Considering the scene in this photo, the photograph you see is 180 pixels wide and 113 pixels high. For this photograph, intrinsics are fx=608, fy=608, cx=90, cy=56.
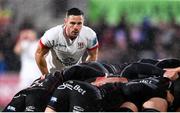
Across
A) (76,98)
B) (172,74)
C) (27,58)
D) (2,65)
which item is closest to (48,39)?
(172,74)

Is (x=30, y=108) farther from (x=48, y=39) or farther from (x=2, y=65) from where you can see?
(x=2, y=65)

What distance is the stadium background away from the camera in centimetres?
1024

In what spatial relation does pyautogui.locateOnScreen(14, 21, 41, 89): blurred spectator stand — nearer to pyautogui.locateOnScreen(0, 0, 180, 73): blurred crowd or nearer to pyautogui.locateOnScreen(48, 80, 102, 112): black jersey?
pyautogui.locateOnScreen(0, 0, 180, 73): blurred crowd

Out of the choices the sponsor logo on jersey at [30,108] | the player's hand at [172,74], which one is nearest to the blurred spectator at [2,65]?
the sponsor logo on jersey at [30,108]

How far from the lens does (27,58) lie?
918cm

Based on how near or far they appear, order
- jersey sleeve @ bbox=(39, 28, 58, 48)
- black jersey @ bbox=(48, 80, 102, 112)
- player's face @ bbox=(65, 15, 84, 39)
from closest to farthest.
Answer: black jersey @ bbox=(48, 80, 102, 112), player's face @ bbox=(65, 15, 84, 39), jersey sleeve @ bbox=(39, 28, 58, 48)

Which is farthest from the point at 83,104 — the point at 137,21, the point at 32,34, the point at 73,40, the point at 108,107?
the point at 137,21

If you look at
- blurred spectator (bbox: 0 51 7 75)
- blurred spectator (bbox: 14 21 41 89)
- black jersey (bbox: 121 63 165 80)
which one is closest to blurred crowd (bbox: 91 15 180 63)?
blurred spectator (bbox: 14 21 41 89)

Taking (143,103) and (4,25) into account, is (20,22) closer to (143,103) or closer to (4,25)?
(4,25)

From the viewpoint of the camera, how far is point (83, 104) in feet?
13.6

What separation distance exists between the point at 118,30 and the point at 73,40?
4.07m

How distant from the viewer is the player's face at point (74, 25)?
237 inches

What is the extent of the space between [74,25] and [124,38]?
14.1ft

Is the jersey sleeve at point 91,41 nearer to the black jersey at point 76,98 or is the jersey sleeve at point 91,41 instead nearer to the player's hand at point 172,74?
the player's hand at point 172,74
